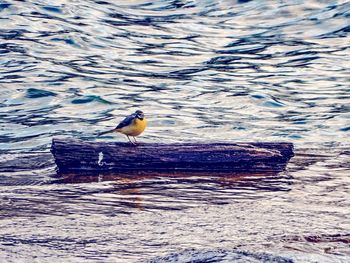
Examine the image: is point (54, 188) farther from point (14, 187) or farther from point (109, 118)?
point (109, 118)

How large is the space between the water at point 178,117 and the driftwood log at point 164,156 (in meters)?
0.15

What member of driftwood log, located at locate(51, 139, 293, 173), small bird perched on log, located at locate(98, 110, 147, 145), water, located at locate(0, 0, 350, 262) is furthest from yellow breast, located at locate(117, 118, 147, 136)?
water, located at locate(0, 0, 350, 262)

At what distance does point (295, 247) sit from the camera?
231 inches

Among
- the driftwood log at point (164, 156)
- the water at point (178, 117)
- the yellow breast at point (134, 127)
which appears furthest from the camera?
the yellow breast at point (134, 127)

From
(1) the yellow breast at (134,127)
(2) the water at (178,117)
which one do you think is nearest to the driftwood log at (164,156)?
(2) the water at (178,117)

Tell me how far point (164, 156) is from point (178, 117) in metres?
4.83

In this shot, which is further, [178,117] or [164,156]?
[178,117]

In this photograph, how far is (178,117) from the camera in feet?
44.6

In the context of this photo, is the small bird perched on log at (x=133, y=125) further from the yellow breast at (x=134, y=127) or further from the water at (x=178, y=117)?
the water at (x=178, y=117)

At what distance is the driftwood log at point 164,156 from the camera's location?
8.73 meters

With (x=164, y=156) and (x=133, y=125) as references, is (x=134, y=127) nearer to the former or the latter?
(x=133, y=125)

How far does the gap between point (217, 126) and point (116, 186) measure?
483cm

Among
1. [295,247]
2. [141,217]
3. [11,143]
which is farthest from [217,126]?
[295,247]

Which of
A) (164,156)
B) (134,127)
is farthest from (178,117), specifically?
(164,156)
